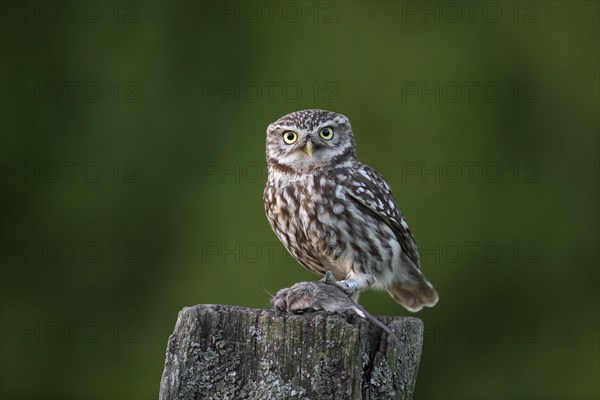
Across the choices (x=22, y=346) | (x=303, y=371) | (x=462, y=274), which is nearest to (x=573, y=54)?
(x=462, y=274)

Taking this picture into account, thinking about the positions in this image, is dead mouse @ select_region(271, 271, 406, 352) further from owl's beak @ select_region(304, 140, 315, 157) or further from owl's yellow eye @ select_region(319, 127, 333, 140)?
owl's yellow eye @ select_region(319, 127, 333, 140)

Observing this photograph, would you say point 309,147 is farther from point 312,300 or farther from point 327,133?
point 312,300

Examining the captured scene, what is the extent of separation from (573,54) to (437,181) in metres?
1.70

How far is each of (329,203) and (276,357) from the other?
2270 millimetres

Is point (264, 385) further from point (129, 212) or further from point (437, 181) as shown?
point (129, 212)

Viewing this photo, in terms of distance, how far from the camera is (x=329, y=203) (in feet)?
18.4

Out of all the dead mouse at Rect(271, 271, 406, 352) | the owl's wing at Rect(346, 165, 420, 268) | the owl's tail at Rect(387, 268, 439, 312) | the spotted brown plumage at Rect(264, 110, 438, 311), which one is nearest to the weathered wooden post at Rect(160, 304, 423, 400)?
the dead mouse at Rect(271, 271, 406, 352)

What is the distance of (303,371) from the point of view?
3383 millimetres

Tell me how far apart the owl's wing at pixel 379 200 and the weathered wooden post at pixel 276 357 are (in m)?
2.18

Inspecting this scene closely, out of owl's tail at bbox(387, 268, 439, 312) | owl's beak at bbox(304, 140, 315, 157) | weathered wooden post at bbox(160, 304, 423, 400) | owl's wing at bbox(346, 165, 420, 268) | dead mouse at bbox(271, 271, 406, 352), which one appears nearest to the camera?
weathered wooden post at bbox(160, 304, 423, 400)

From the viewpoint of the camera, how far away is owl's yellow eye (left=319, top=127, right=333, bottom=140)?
565 cm

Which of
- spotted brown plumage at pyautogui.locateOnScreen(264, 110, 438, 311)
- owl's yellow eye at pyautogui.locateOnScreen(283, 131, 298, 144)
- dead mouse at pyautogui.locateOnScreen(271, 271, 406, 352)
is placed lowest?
dead mouse at pyautogui.locateOnScreen(271, 271, 406, 352)

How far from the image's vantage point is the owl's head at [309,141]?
18.4ft

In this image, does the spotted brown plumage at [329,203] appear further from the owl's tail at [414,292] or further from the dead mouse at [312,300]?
the dead mouse at [312,300]
